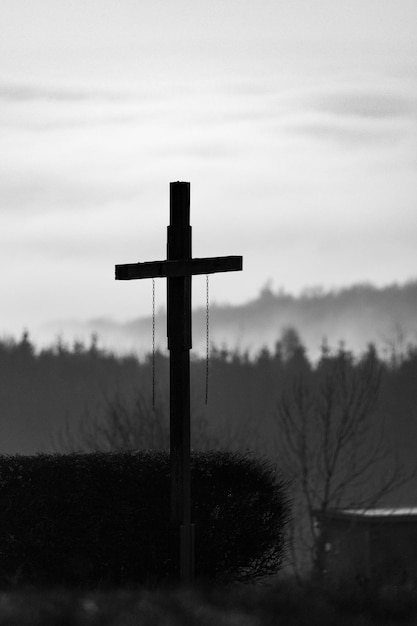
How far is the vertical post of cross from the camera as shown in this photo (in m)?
13.0

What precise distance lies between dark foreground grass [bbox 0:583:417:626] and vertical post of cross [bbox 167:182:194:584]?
1.92m

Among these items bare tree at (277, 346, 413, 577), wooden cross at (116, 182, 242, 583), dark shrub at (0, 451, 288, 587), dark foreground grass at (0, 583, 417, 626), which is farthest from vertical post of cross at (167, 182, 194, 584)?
bare tree at (277, 346, 413, 577)

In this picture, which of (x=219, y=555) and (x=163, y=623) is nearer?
(x=163, y=623)

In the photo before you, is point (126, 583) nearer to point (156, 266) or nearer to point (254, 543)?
point (254, 543)

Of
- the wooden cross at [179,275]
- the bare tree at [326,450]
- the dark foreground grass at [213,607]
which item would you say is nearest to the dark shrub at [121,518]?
the wooden cross at [179,275]

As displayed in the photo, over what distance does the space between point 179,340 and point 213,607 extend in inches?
157

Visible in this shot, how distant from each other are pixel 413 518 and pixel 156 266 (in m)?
18.8

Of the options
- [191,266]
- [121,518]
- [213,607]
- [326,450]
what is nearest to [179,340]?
[191,266]

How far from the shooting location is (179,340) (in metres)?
13.5

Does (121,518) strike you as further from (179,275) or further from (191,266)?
(191,266)

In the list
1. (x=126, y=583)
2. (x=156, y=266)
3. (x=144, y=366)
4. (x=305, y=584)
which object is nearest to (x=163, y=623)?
(x=305, y=584)

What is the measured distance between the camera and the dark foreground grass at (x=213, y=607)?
941 cm

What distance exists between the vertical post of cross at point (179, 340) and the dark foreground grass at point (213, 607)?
192 cm

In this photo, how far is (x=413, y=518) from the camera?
30.7 metres
